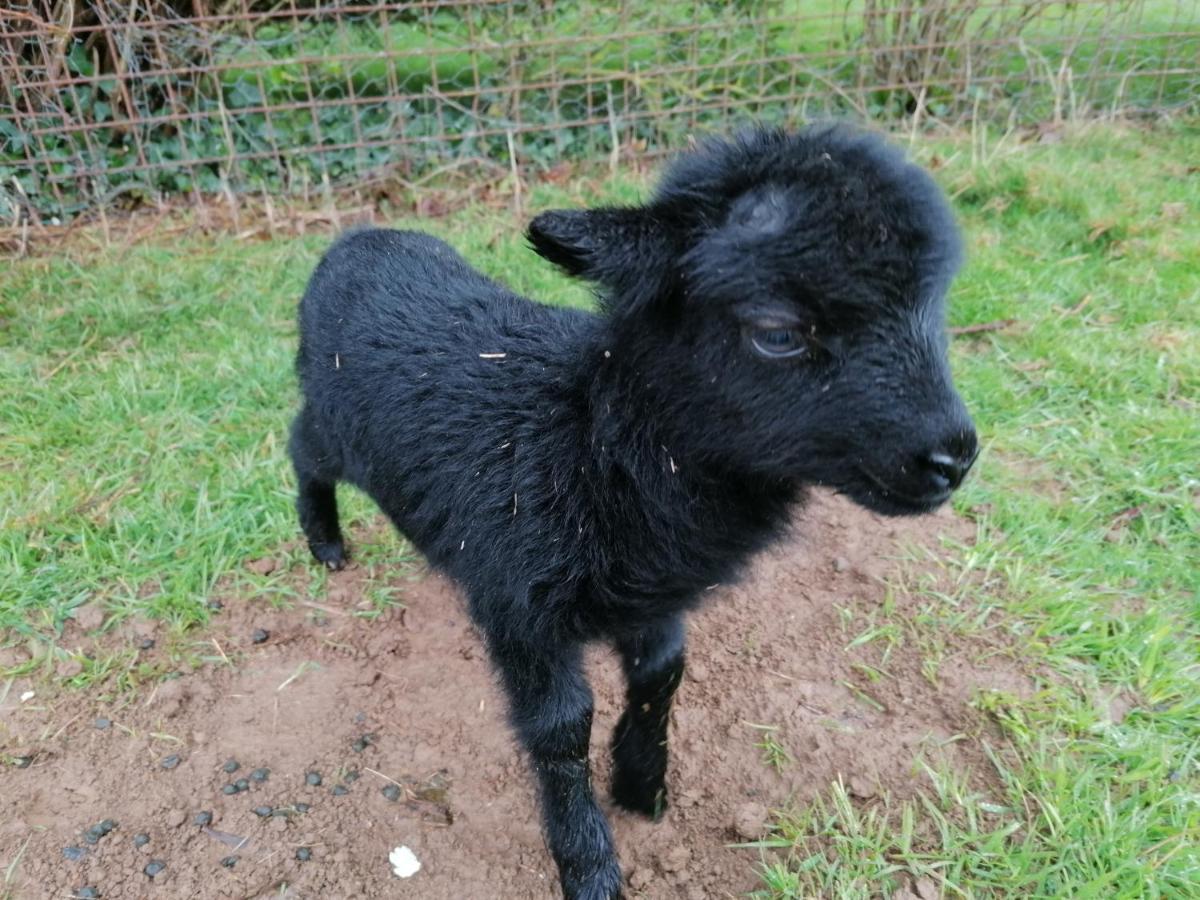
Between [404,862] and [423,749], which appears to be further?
[423,749]

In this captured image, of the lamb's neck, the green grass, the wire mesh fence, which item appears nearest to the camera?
the lamb's neck

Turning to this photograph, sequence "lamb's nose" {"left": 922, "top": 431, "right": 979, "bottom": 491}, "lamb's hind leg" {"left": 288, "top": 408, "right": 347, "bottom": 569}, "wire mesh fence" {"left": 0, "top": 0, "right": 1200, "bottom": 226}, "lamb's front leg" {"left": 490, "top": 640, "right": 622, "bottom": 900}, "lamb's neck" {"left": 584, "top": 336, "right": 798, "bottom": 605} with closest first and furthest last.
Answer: "lamb's nose" {"left": 922, "top": 431, "right": 979, "bottom": 491}
"lamb's neck" {"left": 584, "top": 336, "right": 798, "bottom": 605}
"lamb's front leg" {"left": 490, "top": 640, "right": 622, "bottom": 900}
"lamb's hind leg" {"left": 288, "top": 408, "right": 347, "bottom": 569}
"wire mesh fence" {"left": 0, "top": 0, "right": 1200, "bottom": 226}

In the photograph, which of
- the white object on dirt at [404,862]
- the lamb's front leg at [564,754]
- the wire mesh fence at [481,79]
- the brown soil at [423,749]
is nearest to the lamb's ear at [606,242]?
the brown soil at [423,749]

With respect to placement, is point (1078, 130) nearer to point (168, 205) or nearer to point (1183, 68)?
point (1183, 68)

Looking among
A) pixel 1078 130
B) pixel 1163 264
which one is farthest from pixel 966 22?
pixel 1163 264

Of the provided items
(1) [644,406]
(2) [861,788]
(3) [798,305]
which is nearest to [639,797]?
(2) [861,788]

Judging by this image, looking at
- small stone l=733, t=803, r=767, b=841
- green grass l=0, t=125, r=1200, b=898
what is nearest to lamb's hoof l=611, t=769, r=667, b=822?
small stone l=733, t=803, r=767, b=841

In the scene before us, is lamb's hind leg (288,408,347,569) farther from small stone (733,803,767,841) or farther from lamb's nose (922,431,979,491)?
lamb's nose (922,431,979,491)

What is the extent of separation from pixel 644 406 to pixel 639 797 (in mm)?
1333

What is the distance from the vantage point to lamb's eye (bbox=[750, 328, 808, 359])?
1.80 meters

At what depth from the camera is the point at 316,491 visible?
3.54 metres

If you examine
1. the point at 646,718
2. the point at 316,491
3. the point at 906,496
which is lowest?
the point at 646,718

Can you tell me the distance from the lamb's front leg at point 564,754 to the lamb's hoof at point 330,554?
1.49 m

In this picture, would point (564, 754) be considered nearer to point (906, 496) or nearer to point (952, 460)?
point (906, 496)
